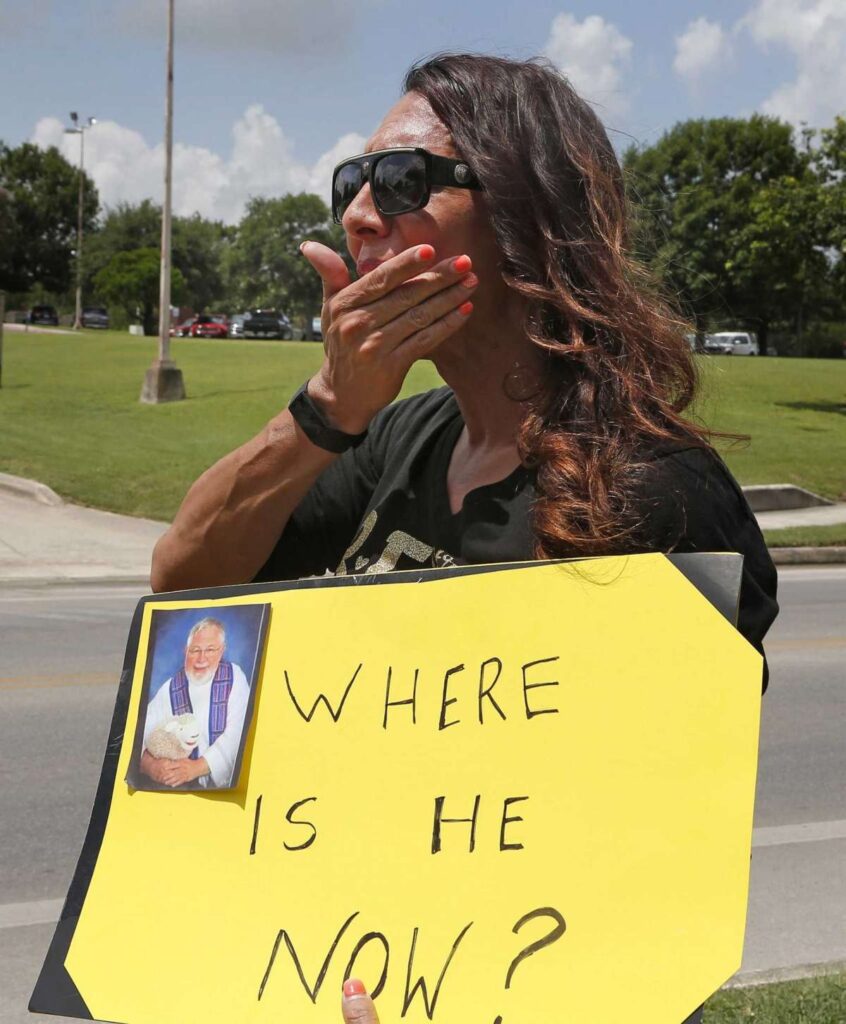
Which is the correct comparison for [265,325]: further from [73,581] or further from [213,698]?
[213,698]

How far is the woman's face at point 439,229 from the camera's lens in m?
1.53

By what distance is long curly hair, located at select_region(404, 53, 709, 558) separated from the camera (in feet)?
4.73

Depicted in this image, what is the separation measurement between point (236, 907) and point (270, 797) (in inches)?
4.7

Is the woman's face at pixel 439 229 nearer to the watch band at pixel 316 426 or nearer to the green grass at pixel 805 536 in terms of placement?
the watch band at pixel 316 426

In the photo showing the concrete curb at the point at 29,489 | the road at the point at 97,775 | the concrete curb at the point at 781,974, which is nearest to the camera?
the concrete curb at the point at 781,974

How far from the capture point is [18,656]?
8141mm

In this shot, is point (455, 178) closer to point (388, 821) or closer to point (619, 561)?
point (619, 561)

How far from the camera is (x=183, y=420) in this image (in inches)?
873

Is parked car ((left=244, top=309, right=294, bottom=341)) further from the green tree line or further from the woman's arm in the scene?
the woman's arm

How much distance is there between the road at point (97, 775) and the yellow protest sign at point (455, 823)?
2.42 m

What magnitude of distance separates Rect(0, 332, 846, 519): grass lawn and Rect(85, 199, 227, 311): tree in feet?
137

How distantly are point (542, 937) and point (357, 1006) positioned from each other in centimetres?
20

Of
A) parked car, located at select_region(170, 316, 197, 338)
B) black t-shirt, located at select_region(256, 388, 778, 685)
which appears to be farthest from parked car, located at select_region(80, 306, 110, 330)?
black t-shirt, located at select_region(256, 388, 778, 685)

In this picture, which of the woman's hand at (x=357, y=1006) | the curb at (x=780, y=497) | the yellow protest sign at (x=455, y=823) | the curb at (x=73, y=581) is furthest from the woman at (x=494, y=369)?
the curb at (x=780, y=497)
